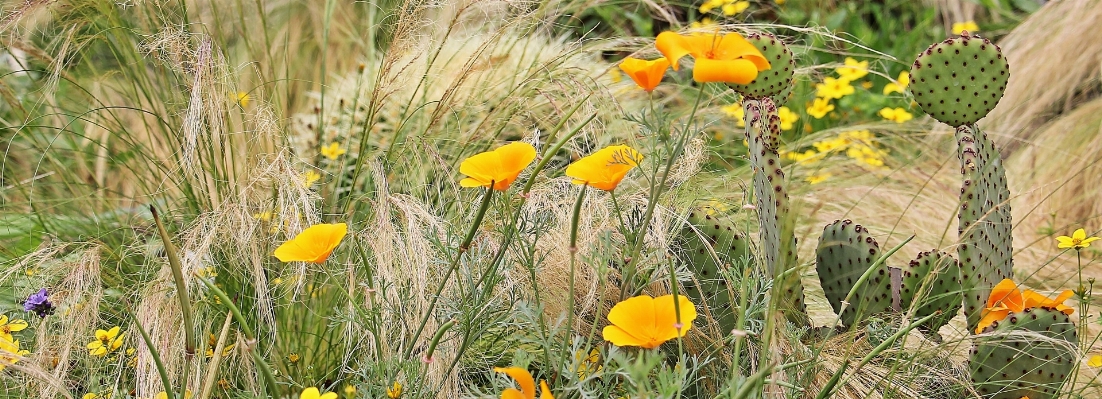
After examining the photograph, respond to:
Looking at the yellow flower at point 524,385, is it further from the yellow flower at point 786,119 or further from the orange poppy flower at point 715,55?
the yellow flower at point 786,119

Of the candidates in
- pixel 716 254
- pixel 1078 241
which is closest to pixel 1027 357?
pixel 1078 241

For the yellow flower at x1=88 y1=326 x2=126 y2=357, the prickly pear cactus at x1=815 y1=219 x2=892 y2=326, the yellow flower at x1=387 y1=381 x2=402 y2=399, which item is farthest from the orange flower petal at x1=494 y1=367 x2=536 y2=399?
the yellow flower at x1=88 y1=326 x2=126 y2=357

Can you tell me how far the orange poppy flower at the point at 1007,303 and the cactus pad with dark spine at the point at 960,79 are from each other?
0.28 m

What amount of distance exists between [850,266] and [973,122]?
312 mm

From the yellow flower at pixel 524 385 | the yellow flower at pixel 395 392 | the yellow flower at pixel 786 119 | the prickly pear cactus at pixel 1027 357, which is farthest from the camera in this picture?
the yellow flower at pixel 786 119

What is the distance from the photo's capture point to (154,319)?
5.29ft

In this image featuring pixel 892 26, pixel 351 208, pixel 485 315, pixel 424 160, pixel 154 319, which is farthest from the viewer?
pixel 892 26

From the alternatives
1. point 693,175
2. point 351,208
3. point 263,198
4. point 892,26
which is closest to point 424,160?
point 351,208

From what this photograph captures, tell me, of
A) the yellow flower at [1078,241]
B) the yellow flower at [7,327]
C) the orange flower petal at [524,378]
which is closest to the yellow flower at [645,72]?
the orange flower petal at [524,378]

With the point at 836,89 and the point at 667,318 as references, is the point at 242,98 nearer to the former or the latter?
the point at 667,318

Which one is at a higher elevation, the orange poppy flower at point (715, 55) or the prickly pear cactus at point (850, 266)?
the orange poppy flower at point (715, 55)

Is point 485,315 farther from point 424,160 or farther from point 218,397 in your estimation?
point 424,160

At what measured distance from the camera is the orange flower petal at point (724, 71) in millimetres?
1034

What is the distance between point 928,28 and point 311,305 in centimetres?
321
